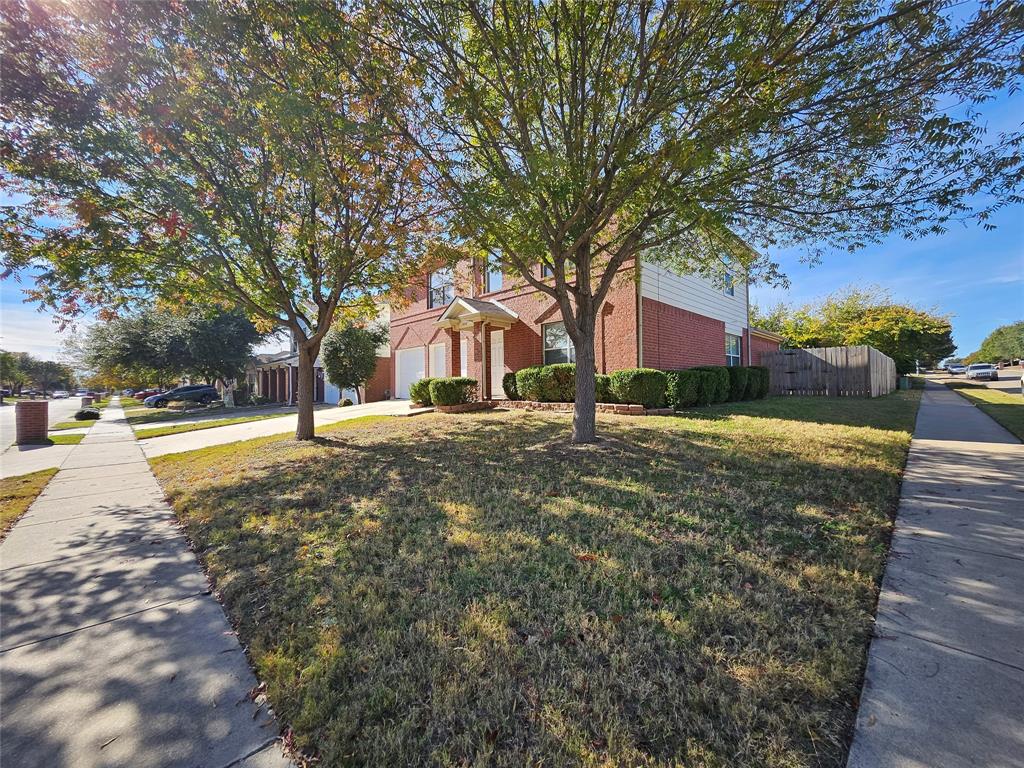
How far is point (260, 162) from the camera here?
6.64 metres

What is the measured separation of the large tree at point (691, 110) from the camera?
14.7 ft

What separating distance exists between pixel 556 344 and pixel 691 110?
872 centimetres

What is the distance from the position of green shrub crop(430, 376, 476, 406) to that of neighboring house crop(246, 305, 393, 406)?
3087mm

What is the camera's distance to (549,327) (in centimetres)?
1395

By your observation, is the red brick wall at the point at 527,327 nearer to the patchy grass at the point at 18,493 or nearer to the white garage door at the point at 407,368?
the white garage door at the point at 407,368

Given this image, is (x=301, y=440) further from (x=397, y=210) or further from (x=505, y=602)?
(x=505, y=602)

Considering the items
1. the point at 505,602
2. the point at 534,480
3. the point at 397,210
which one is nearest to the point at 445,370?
the point at 397,210

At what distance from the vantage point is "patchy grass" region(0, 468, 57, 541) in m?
4.69

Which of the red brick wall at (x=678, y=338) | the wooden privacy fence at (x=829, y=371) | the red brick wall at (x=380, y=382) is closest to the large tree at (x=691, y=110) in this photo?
the red brick wall at (x=678, y=338)

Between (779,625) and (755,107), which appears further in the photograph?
(755,107)

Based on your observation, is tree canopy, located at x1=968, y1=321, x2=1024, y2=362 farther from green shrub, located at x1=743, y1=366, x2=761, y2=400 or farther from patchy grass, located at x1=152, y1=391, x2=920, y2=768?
patchy grass, located at x1=152, y1=391, x2=920, y2=768

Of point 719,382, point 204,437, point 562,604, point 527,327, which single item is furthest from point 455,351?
point 562,604

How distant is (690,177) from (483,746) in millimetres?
6503

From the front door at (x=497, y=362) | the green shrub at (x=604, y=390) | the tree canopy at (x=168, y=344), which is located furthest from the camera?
the tree canopy at (x=168, y=344)
